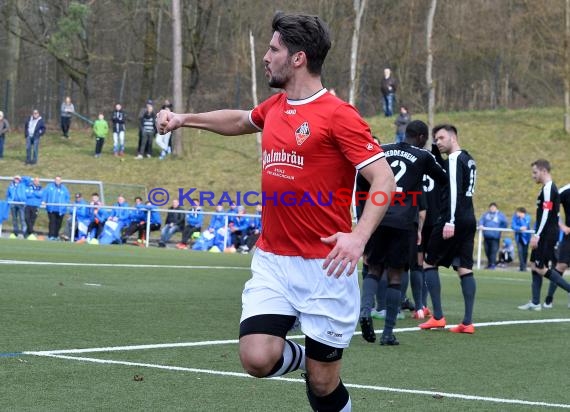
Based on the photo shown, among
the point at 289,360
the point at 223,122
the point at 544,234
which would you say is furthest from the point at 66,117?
the point at 289,360

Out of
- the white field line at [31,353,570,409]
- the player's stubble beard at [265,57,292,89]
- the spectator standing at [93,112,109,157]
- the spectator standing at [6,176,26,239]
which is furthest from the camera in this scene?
the spectator standing at [93,112,109,157]

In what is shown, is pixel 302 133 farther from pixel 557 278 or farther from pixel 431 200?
pixel 557 278

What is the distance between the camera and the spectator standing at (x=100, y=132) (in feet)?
137

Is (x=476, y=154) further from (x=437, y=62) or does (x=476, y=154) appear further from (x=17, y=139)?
(x=17, y=139)

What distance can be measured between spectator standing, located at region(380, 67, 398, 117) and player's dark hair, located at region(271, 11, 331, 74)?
37.0 m

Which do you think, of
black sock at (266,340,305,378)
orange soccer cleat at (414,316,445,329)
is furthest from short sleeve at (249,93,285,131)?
orange soccer cleat at (414,316,445,329)

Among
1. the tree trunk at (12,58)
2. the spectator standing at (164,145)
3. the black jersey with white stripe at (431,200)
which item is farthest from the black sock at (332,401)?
the tree trunk at (12,58)

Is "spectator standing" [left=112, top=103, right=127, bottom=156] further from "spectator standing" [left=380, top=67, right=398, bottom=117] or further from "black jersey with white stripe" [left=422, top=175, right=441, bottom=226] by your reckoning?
"black jersey with white stripe" [left=422, top=175, right=441, bottom=226]

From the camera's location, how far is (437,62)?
5100cm

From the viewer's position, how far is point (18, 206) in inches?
1167

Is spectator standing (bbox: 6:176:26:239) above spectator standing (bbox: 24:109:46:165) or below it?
below

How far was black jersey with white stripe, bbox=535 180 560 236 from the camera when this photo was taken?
14461mm

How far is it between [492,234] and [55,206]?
11.7 m

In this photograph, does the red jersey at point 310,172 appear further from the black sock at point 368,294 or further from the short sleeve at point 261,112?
the black sock at point 368,294
